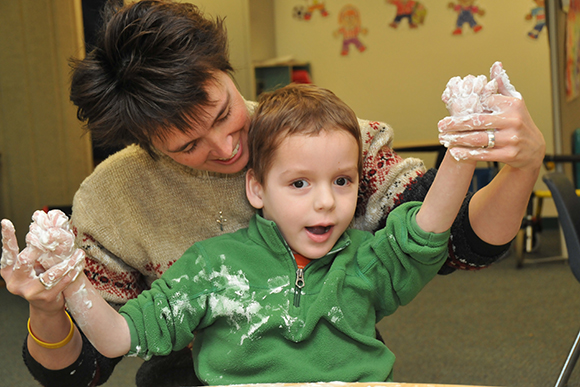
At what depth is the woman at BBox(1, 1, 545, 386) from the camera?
771 millimetres

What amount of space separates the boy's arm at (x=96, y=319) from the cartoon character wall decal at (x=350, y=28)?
15.4ft

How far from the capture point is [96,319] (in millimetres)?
784

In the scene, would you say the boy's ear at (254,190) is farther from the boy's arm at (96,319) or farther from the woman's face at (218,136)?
the boy's arm at (96,319)

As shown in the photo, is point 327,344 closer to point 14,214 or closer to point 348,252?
point 348,252

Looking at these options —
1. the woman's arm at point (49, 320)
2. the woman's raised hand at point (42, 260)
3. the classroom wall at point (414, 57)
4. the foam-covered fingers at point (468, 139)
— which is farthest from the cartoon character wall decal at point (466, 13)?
the woman's raised hand at point (42, 260)

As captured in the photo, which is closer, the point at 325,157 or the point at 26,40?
the point at 325,157

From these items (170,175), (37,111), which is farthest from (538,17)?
(170,175)

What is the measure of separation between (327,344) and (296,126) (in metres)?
0.37

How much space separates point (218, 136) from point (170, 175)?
23 centimetres

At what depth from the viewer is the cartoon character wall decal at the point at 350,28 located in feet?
16.9

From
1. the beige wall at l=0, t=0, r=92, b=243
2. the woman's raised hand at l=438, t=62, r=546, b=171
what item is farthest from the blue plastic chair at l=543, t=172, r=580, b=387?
the beige wall at l=0, t=0, r=92, b=243

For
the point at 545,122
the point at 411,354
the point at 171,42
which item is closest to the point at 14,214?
the point at 411,354

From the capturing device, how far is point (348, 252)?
0.96m

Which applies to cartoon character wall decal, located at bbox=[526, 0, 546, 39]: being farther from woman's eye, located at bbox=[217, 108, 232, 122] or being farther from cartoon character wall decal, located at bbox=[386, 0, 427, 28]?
woman's eye, located at bbox=[217, 108, 232, 122]
